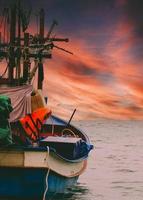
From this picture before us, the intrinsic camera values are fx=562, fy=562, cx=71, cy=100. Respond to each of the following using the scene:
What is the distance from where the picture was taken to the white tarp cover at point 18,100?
24219 mm

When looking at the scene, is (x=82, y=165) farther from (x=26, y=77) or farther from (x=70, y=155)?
(x=26, y=77)

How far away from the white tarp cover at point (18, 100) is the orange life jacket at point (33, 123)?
73.2 inches

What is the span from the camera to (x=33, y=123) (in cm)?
2184

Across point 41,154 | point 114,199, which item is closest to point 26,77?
point 114,199

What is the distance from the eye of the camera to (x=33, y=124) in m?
21.8

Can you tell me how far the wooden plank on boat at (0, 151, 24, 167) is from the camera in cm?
1966

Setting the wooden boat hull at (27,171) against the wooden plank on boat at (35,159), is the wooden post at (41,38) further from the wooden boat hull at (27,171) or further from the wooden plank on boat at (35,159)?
the wooden plank on boat at (35,159)

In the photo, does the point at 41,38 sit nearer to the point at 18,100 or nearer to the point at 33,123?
the point at 18,100

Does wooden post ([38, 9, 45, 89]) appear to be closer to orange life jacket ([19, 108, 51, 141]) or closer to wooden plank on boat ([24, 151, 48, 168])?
orange life jacket ([19, 108, 51, 141])

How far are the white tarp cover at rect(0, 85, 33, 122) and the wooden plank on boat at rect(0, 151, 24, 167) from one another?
15.0 ft

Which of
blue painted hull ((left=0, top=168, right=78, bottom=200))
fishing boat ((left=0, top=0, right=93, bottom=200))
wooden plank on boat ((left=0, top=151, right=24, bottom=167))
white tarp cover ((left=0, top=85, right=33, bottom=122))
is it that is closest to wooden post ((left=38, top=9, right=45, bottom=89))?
fishing boat ((left=0, top=0, right=93, bottom=200))

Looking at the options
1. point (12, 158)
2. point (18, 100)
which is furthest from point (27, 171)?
point (18, 100)

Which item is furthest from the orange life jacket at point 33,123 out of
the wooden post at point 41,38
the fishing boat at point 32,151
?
the wooden post at point 41,38

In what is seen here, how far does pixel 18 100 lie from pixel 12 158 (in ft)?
16.6
